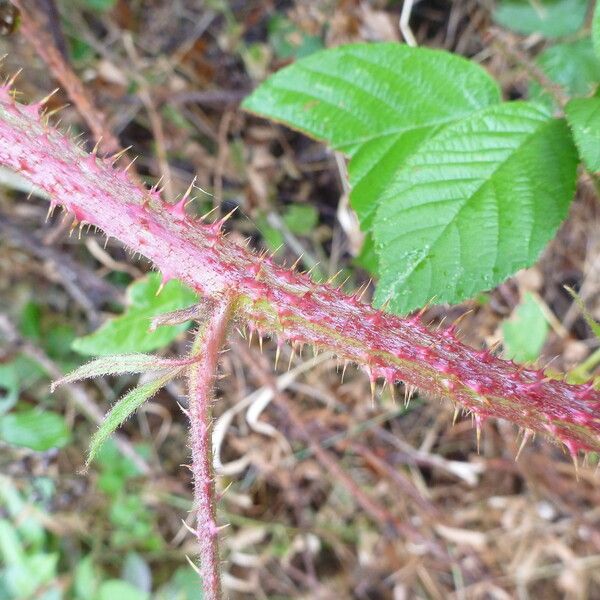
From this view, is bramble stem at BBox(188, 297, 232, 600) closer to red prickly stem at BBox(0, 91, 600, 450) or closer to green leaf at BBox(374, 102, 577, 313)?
red prickly stem at BBox(0, 91, 600, 450)

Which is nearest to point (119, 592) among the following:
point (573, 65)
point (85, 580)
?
point (85, 580)

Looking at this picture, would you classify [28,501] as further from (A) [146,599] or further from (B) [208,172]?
(B) [208,172]

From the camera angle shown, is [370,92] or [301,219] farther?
[301,219]

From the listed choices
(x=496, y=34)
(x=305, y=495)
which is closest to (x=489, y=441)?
(x=305, y=495)

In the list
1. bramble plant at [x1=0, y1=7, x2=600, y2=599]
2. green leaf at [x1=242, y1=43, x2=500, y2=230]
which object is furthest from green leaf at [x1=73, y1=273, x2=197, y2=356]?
green leaf at [x1=242, y1=43, x2=500, y2=230]

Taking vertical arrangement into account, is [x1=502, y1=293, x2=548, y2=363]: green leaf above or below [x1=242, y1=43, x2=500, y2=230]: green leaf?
below

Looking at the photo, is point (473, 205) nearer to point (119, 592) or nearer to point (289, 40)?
point (289, 40)

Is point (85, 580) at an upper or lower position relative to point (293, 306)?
lower
